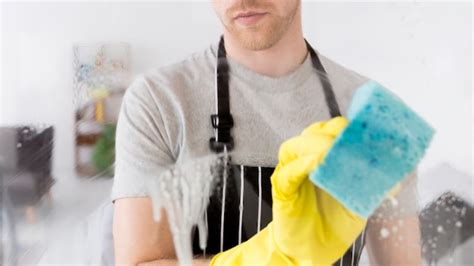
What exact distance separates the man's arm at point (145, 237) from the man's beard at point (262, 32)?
22cm

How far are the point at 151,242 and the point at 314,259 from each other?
198mm

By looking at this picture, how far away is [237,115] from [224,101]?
0.03m

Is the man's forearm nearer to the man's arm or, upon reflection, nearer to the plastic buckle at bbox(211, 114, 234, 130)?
the man's arm

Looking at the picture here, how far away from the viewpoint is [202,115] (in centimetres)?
77

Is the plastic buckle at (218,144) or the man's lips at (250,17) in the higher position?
the man's lips at (250,17)

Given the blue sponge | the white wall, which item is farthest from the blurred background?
the blue sponge

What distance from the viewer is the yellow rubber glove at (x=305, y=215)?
64 cm

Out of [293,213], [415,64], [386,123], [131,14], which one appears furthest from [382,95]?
[131,14]

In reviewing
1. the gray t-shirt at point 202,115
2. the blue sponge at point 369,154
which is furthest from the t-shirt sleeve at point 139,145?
the blue sponge at point 369,154

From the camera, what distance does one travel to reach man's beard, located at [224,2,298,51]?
0.76 m

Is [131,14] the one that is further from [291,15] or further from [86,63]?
[291,15]

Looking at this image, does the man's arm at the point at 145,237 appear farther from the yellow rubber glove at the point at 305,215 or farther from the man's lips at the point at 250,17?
the man's lips at the point at 250,17

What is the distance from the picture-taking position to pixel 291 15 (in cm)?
79

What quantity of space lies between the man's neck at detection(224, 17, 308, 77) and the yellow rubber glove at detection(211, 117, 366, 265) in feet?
0.43
